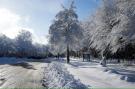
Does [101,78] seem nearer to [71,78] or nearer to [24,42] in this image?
[71,78]

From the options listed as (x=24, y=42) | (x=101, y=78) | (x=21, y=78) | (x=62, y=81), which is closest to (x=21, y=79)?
(x=21, y=78)

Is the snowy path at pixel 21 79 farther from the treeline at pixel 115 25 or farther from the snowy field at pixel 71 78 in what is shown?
the treeline at pixel 115 25

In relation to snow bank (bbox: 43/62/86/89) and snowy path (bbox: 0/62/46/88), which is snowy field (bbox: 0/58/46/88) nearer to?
snowy path (bbox: 0/62/46/88)

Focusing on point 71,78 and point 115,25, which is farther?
point 115,25

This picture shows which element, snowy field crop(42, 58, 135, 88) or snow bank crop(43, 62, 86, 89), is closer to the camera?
snow bank crop(43, 62, 86, 89)

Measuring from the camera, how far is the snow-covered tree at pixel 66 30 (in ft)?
174

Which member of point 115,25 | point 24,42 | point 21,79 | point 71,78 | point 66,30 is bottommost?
point 21,79

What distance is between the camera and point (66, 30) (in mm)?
53656

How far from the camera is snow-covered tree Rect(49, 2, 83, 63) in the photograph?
5300 centimetres

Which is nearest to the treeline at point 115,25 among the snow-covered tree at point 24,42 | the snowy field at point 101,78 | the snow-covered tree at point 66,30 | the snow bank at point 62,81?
the snowy field at point 101,78

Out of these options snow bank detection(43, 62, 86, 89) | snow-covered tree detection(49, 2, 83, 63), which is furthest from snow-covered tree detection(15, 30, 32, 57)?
snow bank detection(43, 62, 86, 89)

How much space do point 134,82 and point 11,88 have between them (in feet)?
27.7

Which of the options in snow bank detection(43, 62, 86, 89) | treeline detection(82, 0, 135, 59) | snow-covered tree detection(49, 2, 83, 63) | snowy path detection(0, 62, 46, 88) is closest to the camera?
snow bank detection(43, 62, 86, 89)

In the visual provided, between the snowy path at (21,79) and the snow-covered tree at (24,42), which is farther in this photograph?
the snow-covered tree at (24,42)
